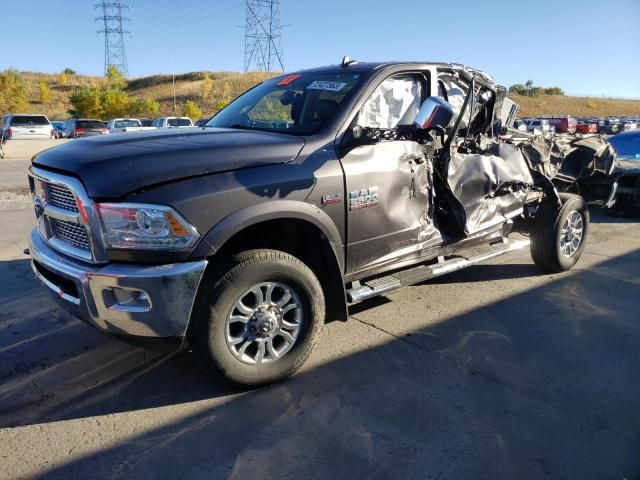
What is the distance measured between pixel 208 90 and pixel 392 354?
213ft

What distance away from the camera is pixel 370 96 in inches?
149

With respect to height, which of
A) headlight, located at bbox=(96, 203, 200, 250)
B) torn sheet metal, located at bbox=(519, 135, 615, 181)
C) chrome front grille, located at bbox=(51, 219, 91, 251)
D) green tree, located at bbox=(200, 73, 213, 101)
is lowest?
chrome front grille, located at bbox=(51, 219, 91, 251)

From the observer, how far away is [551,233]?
5.37 metres

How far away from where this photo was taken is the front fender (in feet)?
9.34

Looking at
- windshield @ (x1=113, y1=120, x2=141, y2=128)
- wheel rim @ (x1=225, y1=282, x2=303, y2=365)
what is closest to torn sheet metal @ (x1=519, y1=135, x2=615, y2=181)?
wheel rim @ (x1=225, y1=282, x2=303, y2=365)

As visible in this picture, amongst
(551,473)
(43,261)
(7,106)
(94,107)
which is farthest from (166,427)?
(7,106)

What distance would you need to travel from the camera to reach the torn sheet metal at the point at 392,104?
12.5ft

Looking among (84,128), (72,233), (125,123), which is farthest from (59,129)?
(72,233)

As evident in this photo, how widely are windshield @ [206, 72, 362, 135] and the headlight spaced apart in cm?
124

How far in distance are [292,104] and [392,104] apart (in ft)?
2.59

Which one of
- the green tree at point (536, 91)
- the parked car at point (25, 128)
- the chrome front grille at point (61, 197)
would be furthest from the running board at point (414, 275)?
the green tree at point (536, 91)

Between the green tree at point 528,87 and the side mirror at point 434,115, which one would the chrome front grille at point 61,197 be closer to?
the side mirror at point 434,115

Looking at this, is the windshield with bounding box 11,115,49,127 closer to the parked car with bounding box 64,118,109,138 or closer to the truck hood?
the parked car with bounding box 64,118,109,138

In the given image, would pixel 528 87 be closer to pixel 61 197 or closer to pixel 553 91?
pixel 553 91
